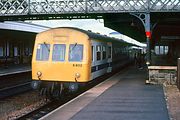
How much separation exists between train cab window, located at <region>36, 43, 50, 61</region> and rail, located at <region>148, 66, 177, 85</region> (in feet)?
→ 17.0

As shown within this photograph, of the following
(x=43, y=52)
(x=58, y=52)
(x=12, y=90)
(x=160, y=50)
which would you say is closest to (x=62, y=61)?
(x=58, y=52)

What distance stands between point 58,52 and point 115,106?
5101mm

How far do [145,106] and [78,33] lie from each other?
5.32 metres

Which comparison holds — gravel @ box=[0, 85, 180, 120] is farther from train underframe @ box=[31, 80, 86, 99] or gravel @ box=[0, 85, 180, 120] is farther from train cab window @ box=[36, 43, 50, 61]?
train cab window @ box=[36, 43, 50, 61]

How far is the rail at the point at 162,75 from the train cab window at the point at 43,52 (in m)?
5.19

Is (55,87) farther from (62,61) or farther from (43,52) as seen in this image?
(43,52)

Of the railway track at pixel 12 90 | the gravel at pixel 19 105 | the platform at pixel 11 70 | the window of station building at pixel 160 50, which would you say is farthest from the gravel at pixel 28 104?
the window of station building at pixel 160 50

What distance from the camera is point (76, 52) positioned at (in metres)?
15.9

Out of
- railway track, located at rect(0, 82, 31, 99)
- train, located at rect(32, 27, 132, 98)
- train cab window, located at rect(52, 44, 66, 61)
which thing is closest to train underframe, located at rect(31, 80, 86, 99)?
train, located at rect(32, 27, 132, 98)

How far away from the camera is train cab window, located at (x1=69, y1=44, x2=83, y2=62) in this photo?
15766 mm

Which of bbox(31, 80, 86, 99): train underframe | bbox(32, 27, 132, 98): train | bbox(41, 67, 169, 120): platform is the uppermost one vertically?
bbox(32, 27, 132, 98): train

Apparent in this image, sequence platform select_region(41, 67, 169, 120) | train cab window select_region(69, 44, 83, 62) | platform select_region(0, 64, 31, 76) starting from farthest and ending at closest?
platform select_region(0, 64, 31, 76) → train cab window select_region(69, 44, 83, 62) → platform select_region(41, 67, 169, 120)

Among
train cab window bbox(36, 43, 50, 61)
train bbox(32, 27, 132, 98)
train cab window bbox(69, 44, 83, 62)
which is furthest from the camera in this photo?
train cab window bbox(36, 43, 50, 61)

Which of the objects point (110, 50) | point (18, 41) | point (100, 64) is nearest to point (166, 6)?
point (110, 50)
